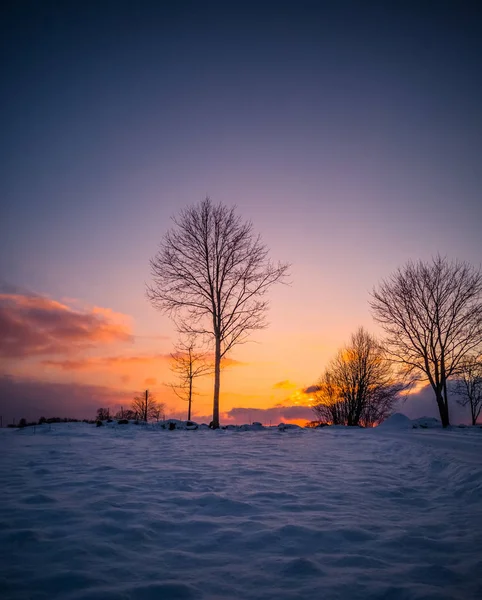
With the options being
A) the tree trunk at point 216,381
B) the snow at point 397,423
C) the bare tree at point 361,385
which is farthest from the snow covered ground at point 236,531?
the bare tree at point 361,385

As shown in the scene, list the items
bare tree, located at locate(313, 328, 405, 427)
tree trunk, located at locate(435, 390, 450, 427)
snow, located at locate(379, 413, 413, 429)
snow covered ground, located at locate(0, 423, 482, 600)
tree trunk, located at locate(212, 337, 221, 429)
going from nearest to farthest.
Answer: snow covered ground, located at locate(0, 423, 482, 600) → tree trunk, located at locate(212, 337, 221, 429) → snow, located at locate(379, 413, 413, 429) → tree trunk, located at locate(435, 390, 450, 427) → bare tree, located at locate(313, 328, 405, 427)

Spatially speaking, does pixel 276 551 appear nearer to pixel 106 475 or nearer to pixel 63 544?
pixel 63 544

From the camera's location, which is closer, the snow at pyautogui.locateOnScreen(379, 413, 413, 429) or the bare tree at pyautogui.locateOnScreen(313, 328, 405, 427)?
the snow at pyautogui.locateOnScreen(379, 413, 413, 429)

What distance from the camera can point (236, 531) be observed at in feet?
8.71

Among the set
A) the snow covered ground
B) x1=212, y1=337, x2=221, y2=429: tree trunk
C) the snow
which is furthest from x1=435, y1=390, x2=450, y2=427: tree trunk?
the snow covered ground

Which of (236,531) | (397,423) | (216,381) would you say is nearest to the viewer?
(236,531)

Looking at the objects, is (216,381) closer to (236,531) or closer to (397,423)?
(397,423)

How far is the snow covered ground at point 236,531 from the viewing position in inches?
73.7

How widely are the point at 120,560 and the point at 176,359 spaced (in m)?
20.2

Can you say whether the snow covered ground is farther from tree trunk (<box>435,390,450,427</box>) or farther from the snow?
tree trunk (<box>435,390,450,427</box>)

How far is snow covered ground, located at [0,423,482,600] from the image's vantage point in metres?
1.87

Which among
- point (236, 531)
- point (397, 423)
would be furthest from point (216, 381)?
point (236, 531)

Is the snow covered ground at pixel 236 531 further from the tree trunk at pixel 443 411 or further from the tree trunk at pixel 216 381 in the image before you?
the tree trunk at pixel 443 411

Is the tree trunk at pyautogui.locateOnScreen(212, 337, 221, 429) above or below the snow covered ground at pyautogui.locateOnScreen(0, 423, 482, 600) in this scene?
above
